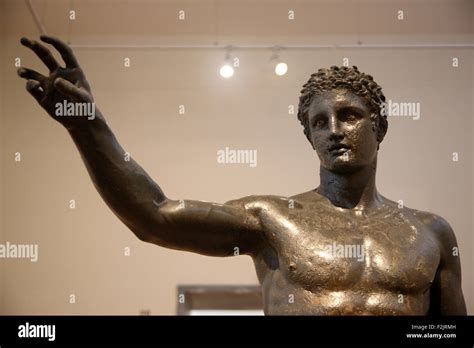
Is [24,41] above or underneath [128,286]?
above

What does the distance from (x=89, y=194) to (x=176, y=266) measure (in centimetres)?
114

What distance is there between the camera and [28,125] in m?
8.25

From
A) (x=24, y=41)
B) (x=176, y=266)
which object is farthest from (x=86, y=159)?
(x=176, y=266)

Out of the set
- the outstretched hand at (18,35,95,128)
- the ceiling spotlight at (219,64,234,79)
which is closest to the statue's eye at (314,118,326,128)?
the outstretched hand at (18,35,95,128)

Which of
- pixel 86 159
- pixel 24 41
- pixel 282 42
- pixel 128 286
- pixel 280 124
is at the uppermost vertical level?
pixel 282 42

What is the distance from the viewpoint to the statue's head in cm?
320

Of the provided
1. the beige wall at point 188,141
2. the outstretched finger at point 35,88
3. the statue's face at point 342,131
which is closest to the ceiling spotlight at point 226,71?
the beige wall at point 188,141

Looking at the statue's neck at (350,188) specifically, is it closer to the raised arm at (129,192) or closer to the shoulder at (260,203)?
the shoulder at (260,203)

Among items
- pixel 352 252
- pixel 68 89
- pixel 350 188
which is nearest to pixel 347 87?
pixel 350 188

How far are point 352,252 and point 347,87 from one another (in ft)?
2.16

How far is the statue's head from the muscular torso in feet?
0.70

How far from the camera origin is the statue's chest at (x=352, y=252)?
301 centimetres

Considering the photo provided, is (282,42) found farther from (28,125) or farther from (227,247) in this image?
(227,247)
